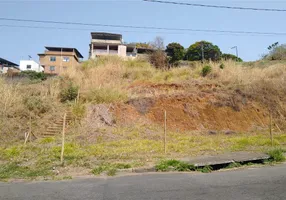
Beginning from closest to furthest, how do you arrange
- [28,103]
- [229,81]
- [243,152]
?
1. [243,152]
2. [28,103]
3. [229,81]

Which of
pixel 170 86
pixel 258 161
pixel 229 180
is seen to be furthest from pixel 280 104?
pixel 229 180

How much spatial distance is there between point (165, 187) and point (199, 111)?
10583mm

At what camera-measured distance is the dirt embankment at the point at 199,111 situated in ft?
48.9

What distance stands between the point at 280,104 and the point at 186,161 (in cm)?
1136

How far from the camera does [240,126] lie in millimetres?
14898

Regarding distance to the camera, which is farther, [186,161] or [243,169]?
[186,161]

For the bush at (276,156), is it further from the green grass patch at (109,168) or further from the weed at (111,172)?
the weed at (111,172)

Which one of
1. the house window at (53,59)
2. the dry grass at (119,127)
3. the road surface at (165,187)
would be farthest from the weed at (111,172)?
the house window at (53,59)

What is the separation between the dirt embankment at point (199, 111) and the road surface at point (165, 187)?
308 inches

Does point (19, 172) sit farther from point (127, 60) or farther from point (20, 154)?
point (127, 60)

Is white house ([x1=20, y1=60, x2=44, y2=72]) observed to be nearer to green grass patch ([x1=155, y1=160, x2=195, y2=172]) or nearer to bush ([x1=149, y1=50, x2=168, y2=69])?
bush ([x1=149, y1=50, x2=168, y2=69])

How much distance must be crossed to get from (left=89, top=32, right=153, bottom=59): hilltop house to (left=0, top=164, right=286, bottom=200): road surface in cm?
4878

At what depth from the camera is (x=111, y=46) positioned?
56.8m

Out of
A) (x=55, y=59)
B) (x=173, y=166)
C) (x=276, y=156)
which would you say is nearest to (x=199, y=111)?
(x=276, y=156)
